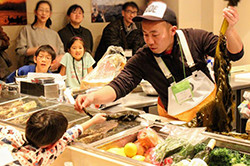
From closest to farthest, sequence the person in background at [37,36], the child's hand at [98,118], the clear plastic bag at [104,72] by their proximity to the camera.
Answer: the child's hand at [98,118] → the clear plastic bag at [104,72] → the person in background at [37,36]

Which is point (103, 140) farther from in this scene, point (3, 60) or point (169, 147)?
point (3, 60)

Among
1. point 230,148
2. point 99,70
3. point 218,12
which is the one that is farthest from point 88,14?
point 230,148

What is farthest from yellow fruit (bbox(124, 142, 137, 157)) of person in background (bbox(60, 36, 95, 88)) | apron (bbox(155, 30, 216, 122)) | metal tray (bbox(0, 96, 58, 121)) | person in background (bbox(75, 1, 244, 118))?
person in background (bbox(60, 36, 95, 88))

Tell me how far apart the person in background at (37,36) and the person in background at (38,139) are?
4126 millimetres

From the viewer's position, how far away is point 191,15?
7363 millimetres

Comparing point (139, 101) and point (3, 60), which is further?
point (3, 60)

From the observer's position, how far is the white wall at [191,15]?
21.7 feet

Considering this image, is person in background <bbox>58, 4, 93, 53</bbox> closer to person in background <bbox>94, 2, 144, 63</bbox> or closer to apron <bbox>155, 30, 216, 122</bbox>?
person in background <bbox>94, 2, 144, 63</bbox>

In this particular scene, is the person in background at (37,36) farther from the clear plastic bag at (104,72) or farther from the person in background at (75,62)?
the clear plastic bag at (104,72)

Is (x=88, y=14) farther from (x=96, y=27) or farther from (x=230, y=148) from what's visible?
(x=230, y=148)

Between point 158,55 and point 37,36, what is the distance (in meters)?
3.80

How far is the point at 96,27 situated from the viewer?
7.29m

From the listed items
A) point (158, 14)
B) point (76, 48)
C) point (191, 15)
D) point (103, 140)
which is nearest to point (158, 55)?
point (158, 14)

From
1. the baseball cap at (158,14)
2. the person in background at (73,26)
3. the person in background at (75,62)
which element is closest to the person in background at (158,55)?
the baseball cap at (158,14)
